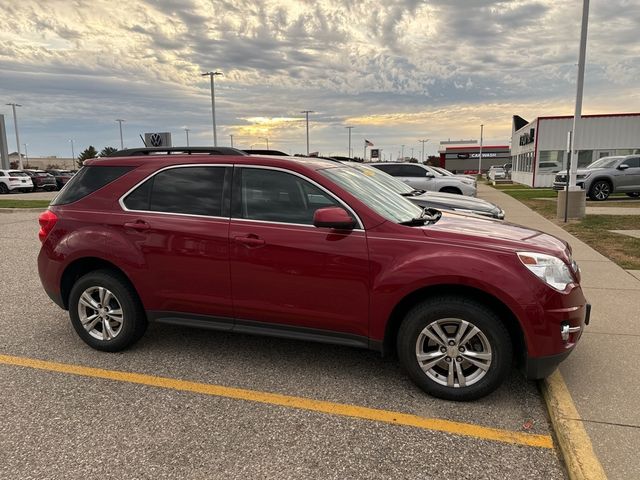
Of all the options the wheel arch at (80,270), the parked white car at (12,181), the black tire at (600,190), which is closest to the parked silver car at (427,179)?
the black tire at (600,190)

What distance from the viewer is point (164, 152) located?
4.36 metres

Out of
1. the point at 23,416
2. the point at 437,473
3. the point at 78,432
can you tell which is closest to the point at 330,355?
the point at 437,473

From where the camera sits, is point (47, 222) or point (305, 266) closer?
point (305, 266)

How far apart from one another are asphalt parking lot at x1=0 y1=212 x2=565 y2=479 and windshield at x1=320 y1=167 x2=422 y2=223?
124 centimetres

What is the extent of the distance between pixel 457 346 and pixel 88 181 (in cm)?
337

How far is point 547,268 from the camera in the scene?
3.19m

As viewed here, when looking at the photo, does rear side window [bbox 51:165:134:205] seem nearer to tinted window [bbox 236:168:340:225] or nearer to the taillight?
the taillight

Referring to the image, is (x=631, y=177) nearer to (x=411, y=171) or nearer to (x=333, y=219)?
(x=411, y=171)

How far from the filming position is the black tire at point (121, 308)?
4.09 meters

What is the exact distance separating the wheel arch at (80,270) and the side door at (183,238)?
289mm

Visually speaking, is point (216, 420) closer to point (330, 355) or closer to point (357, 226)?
point (330, 355)

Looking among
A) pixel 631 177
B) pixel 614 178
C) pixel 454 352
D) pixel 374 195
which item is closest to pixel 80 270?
pixel 374 195

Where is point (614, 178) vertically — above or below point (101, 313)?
above

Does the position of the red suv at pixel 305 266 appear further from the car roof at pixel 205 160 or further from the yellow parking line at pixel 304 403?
the yellow parking line at pixel 304 403
